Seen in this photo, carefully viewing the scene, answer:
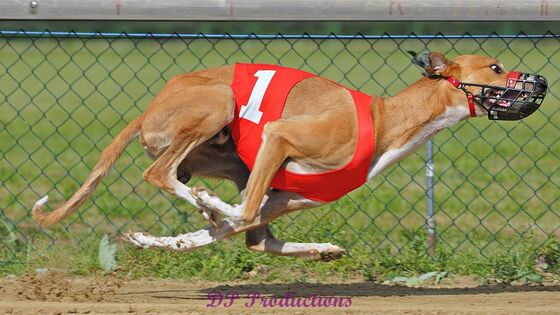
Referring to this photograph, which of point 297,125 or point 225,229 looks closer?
point 297,125

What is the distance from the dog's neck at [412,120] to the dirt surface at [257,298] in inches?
30.0

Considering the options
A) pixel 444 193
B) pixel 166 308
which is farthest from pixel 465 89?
pixel 444 193

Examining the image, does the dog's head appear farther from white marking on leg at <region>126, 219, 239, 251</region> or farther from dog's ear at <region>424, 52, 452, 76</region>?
white marking on leg at <region>126, 219, 239, 251</region>

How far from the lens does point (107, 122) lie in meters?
12.4

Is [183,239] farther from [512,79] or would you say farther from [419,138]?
[512,79]

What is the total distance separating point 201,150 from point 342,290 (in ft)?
3.86

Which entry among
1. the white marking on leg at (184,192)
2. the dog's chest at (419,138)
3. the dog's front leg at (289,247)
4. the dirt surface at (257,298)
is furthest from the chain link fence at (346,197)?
the white marking on leg at (184,192)

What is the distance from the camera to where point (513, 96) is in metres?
4.84

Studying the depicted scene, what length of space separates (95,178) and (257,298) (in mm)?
1095

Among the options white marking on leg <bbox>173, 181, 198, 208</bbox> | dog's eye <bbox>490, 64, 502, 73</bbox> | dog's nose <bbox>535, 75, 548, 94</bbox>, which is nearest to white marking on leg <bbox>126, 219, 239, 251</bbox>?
white marking on leg <bbox>173, 181, 198, 208</bbox>

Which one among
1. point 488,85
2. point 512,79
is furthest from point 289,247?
point 512,79

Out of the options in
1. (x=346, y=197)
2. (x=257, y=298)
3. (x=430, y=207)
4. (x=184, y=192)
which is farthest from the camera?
(x=346, y=197)

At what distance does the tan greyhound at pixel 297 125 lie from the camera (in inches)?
191

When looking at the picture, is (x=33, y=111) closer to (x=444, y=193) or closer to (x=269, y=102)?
(x=444, y=193)
